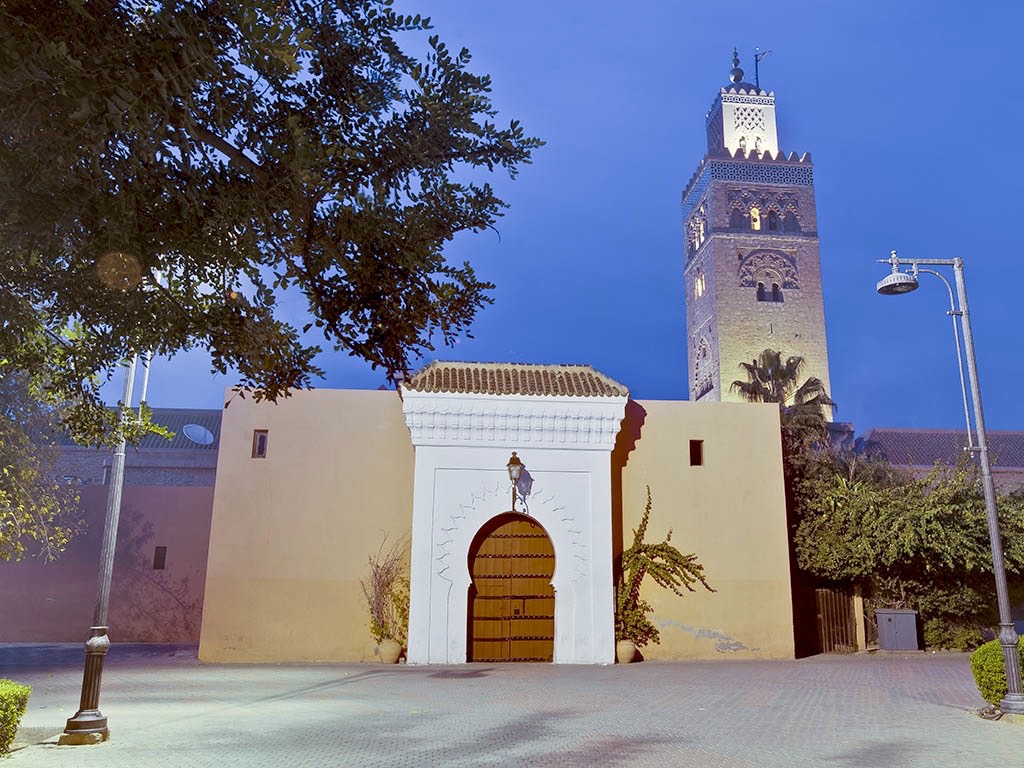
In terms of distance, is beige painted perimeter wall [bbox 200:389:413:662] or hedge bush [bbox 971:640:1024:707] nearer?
hedge bush [bbox 971:640:1024:707]

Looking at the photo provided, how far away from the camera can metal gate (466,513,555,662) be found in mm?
15109

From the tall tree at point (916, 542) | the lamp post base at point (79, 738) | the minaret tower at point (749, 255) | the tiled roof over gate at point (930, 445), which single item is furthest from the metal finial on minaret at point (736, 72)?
the lamp post base at point (79, 738)

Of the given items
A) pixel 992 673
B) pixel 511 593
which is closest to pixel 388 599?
pixel 511 593

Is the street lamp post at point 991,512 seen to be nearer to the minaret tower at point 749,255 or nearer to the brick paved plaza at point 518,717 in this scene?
the brick paved plaza at point 518,717

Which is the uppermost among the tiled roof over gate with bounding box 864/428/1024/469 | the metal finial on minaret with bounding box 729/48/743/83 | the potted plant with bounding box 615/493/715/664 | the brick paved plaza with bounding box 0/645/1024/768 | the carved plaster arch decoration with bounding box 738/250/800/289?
the metal finial on minaret with bounding box 729/48/743/83

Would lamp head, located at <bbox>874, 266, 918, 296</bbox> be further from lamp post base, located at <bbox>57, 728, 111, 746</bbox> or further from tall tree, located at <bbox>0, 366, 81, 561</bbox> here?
tall tree, located at <bbox>0, 366, 81, 561</bbox>

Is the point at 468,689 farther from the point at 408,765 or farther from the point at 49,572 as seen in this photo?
the point at 49,572

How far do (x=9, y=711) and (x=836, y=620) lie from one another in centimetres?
1645

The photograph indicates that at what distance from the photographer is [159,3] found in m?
4.18

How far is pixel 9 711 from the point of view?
6680 mm

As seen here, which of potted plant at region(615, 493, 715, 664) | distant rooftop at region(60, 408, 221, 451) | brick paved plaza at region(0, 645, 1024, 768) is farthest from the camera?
distant rooftop at region(60, 408, 221, 451)

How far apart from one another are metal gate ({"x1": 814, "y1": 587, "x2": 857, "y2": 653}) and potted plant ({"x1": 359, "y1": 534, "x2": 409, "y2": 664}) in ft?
30.9

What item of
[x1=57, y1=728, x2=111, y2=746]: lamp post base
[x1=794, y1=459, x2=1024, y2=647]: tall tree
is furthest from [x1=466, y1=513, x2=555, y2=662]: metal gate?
[x1=57, y1=728, x2=111, y2=746]: lamp post base

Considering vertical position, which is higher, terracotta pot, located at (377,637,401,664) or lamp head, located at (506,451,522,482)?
lamp head, located at (506,451,522,482)
